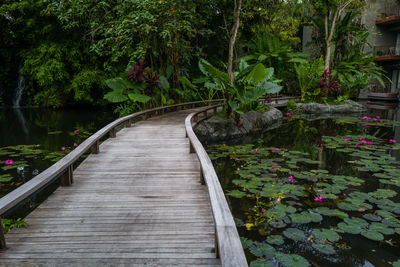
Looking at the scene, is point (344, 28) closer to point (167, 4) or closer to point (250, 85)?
point (250, 85)

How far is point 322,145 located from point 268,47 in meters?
8.17

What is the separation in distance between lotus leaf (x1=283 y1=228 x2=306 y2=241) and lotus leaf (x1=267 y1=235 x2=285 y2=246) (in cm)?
10

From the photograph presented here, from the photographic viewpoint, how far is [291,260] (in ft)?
8.52

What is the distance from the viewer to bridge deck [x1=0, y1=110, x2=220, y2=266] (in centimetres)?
192

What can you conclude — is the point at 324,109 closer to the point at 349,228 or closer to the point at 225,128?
the point at 225,128

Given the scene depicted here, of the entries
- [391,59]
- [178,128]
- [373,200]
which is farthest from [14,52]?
[391,59]

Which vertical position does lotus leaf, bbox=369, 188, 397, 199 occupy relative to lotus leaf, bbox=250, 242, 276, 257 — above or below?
above

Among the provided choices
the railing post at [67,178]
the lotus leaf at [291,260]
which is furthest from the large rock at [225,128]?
the lotus leaf at [291,260]

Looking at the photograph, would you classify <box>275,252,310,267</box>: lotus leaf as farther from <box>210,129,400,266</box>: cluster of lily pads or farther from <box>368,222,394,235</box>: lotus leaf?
<box>368,222,394,235</box>: lotus leaf

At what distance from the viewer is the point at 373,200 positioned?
3752mm

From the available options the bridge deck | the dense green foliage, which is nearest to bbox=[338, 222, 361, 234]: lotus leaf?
the bridge deck

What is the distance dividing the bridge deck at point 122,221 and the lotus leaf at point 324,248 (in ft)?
4.14

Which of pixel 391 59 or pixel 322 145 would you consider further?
pixel 391 59

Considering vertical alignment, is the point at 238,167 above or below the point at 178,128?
below
